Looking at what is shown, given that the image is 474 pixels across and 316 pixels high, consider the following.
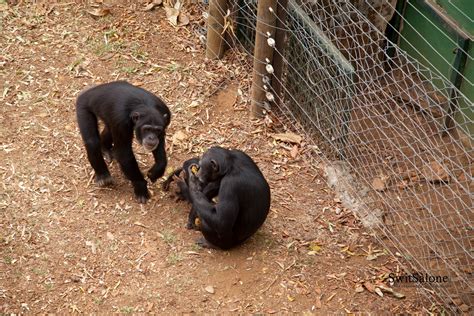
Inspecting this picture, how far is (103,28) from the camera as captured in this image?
8242 mm

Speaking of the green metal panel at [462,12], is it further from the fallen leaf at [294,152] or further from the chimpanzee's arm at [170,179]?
the chimpanzee's arm at [170,179]

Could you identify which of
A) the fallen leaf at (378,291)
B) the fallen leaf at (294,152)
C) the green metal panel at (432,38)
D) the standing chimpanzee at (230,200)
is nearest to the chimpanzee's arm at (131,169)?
the standing chimpanzee at (230,200)

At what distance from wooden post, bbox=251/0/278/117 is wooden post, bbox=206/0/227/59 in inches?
34.3

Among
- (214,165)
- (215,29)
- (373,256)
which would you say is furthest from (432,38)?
(214,165)

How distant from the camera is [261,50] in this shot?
23.1 ft

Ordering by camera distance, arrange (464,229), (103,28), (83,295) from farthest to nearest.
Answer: (103,28), (464,229), (83,295)

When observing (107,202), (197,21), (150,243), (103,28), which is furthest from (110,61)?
(150,243)

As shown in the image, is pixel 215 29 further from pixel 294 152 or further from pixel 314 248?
pixel 314 248

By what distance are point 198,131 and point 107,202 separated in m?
1.36

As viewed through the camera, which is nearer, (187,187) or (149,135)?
(149,135)

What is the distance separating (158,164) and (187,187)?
371 millimetres

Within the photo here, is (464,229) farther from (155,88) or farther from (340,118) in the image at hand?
(155,88)

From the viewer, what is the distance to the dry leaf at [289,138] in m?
7.23

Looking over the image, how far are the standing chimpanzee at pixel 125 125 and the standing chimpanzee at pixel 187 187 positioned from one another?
6.4 inches
